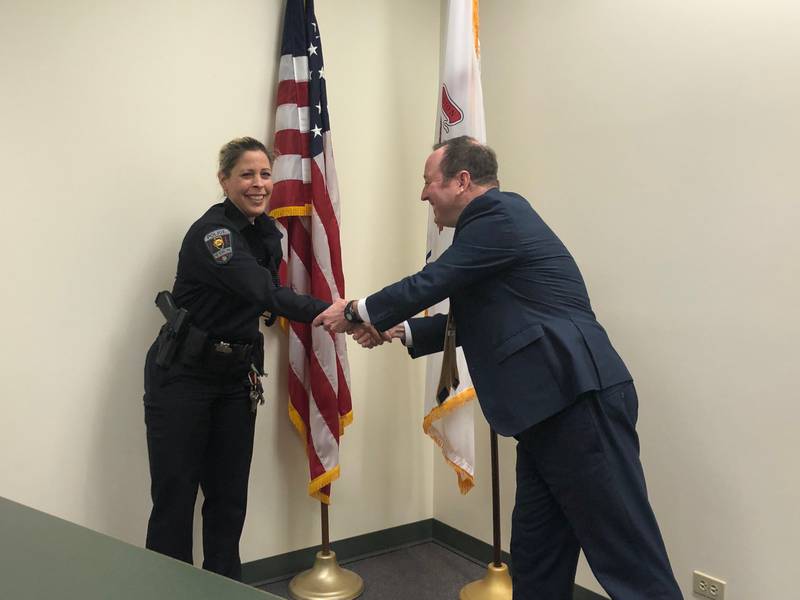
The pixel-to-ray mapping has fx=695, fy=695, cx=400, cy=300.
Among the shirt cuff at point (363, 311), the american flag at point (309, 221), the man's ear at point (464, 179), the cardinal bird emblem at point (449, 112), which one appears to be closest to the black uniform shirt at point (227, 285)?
the shirt cuff at point (363, 311)

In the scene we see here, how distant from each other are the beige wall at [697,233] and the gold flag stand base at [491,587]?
1.03ft

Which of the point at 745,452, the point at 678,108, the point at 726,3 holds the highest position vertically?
the point at 726,3

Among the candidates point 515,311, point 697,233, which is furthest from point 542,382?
point 697,233

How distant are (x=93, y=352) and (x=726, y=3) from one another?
2407 mm

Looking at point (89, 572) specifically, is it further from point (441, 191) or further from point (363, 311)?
point (441, 191)

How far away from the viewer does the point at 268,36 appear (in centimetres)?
285

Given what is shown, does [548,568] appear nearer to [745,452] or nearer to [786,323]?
[745,452]

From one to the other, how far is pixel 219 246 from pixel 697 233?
1.55m

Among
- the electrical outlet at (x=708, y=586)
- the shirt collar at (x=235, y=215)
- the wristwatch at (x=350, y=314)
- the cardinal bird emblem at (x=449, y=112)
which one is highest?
the cardinal bird emblem at (x=449, y=112)

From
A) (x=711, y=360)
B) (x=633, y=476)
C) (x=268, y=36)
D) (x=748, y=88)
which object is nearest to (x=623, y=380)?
(x=633, y=476)

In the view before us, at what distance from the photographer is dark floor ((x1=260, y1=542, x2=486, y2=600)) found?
110 inches

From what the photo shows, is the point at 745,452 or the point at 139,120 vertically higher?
the point at 139,120

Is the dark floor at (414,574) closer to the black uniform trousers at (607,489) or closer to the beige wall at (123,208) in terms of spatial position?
the beige wall at (123,208)

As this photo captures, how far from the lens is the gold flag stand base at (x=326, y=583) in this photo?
272 centimetres
